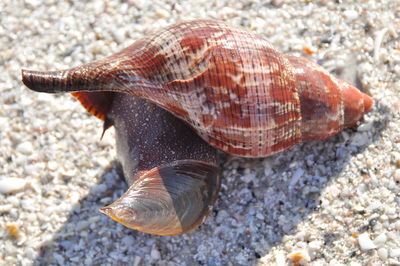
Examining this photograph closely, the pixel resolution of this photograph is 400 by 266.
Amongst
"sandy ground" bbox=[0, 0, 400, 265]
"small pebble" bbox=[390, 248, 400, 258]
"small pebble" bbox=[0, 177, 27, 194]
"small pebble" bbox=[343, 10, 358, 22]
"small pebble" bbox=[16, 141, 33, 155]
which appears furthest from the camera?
"small pebble" bbox=[343, 10, 358, 22]

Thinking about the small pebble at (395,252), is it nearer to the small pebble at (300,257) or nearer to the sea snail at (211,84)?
the small pebble at (300,257)

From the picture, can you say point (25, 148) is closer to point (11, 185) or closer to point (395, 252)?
point (11, 185)

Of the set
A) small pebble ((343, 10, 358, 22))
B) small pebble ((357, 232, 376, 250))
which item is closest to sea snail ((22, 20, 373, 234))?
small pebble ((357, 232, 376, 250))

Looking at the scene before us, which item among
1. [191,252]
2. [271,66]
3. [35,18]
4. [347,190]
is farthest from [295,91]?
[35,18]

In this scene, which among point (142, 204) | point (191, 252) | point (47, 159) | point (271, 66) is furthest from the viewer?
point (47, 159)

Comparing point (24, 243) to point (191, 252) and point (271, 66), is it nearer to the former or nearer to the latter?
point (191, 252)

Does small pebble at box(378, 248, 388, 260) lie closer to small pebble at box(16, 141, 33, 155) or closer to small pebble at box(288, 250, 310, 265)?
small pebble at box(288, 250, 310, 265)

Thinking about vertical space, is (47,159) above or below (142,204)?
below
